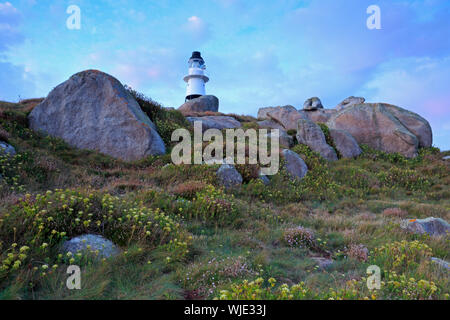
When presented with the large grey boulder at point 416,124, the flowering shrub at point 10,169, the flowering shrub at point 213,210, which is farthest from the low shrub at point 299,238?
the large grey boulder at point 416,124

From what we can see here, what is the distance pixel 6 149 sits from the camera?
10328 millimetres

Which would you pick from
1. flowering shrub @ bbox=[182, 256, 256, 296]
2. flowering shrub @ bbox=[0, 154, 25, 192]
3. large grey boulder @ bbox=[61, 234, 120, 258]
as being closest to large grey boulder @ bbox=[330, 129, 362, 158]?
flowering shrub @ bbox=[182, 256, 256, 296]

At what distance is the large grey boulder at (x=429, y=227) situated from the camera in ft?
24.6

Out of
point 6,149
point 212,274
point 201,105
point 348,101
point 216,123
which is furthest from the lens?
point 348,101

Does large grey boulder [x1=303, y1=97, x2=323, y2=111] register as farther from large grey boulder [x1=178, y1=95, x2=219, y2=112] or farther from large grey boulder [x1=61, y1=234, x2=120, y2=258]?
large grey boulder [x1=61, y1=234, x2=120, y2=258]

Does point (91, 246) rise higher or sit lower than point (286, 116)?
lower

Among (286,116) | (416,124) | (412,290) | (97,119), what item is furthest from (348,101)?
(412,290)

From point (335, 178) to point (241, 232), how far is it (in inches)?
364

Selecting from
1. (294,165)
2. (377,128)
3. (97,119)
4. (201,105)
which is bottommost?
(294,165)

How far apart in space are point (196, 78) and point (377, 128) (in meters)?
31.8

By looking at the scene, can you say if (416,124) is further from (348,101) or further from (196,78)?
(196,78)

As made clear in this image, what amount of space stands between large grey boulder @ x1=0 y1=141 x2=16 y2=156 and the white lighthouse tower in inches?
1479

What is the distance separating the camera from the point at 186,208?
25.7 ft
